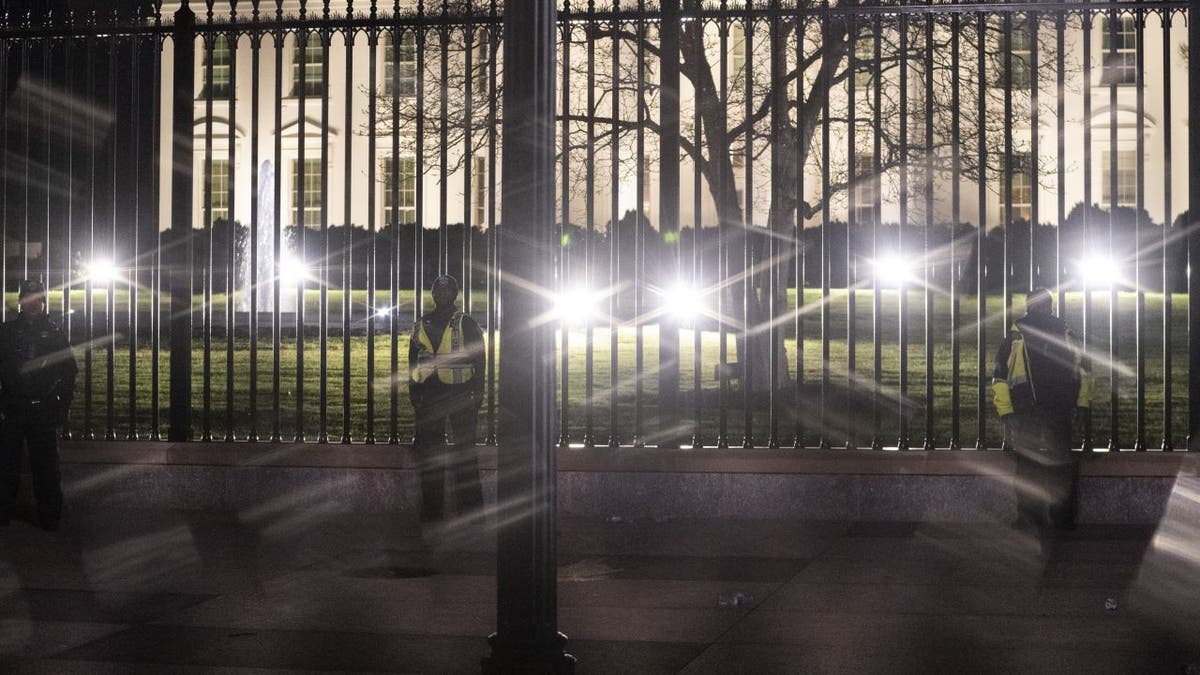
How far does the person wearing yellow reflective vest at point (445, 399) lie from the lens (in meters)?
9.92

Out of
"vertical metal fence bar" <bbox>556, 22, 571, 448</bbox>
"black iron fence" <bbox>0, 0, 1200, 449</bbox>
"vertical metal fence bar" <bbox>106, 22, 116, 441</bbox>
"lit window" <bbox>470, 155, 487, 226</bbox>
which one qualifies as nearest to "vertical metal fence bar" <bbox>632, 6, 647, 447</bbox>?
"black iron fence" <bbox>0, 0, 1200, 449</bbox>

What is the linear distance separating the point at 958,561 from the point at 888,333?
61.5ft

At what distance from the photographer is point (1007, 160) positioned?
9438 mm

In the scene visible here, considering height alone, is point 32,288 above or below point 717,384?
above

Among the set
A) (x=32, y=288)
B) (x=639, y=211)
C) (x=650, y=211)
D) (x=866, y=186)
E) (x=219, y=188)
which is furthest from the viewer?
(x=219, y=188)

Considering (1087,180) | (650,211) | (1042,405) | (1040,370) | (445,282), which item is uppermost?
(650,211)

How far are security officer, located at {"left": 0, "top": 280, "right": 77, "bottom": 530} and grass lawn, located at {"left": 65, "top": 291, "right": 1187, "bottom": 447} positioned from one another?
3.96 feet

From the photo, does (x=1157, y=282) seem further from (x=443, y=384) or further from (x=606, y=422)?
(x=443, y=384)

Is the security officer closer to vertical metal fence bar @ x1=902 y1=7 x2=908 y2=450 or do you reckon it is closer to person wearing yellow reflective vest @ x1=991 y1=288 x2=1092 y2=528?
vertical metal fence bar @ x1=902 y1=7 x2=908 y2=450

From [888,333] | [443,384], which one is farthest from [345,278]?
[888,333]

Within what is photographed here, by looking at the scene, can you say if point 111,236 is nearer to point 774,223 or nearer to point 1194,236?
point 774,223

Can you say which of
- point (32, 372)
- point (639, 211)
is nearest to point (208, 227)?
point (32, 372)

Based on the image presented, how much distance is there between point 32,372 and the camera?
998 cm

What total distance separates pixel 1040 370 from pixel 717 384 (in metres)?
9.90
